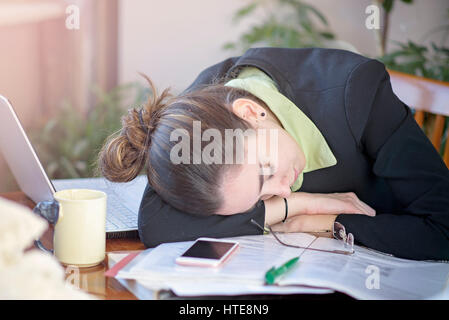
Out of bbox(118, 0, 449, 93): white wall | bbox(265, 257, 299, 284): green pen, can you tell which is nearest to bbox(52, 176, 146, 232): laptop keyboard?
bbox(265, 257, 299, 284): green pen

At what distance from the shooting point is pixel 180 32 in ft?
9.55

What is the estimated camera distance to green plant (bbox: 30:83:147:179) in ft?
8.55

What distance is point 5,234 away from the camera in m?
0.52

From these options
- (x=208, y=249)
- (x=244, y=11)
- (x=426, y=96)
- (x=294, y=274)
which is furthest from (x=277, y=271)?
(x=244, y=11)

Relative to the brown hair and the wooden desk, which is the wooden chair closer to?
the brown hair

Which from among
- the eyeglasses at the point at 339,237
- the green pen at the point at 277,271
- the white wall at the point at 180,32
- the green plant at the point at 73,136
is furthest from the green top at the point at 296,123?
the white wall at the point at 180,32

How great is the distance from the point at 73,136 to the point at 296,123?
5.57 ft

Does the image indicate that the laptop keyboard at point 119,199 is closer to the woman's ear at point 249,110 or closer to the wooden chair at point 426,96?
the woman's ear at point 249,110

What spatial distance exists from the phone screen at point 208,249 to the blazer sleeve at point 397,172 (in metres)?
0.29

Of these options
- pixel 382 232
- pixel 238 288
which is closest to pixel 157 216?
pixel 238 288

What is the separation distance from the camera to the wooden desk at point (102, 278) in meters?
0.81

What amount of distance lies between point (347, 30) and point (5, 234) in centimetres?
299

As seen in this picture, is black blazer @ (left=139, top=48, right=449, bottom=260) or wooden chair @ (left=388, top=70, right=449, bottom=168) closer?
black blazer @ (left=139, top=48, right=449, bottom=260)

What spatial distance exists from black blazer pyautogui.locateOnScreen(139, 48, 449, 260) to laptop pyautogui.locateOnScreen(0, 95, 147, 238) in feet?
0.30
